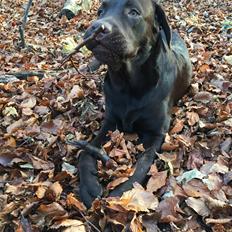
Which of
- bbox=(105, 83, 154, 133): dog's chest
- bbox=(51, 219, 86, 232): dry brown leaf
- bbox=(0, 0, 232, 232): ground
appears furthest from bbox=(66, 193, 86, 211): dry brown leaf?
bbox=(105, 83, 154, 133): dog's chest

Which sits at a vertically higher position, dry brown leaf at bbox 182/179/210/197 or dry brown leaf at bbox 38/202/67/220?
dry brown leaf at bbox 38/202/67/220

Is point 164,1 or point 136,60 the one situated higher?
point 136,60

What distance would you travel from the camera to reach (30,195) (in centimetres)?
289

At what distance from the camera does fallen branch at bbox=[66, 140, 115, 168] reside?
313 cm

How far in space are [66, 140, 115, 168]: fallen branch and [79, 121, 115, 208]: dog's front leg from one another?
4 centimetres

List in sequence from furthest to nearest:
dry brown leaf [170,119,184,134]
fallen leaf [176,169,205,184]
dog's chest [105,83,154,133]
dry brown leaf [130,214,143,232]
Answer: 1. dry brown leaf [170,119,184,134]
2. dog's chest [105,83,154,133]
3. fallen leaf [176,169,205,184]
4. dry brown leaf [130,214,143,232]

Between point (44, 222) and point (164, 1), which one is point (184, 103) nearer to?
point (44, 222)

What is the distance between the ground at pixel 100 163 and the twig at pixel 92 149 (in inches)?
2.4

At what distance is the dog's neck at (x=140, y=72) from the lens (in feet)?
10.9

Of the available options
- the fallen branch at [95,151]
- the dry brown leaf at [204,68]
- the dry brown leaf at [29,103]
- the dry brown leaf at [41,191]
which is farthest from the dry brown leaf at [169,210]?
the dry brown leaf at [204,68]

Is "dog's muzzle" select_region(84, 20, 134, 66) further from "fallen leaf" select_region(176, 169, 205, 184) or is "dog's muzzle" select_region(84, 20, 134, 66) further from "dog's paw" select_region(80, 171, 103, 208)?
"fallen leaf" select_region(176, 169, 205, 184)

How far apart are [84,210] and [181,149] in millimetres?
1054

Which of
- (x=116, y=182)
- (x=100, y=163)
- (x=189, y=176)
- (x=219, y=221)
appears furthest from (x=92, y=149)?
(x=219, y=221)

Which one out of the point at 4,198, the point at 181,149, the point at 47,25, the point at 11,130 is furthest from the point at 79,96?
the point at 47,25
